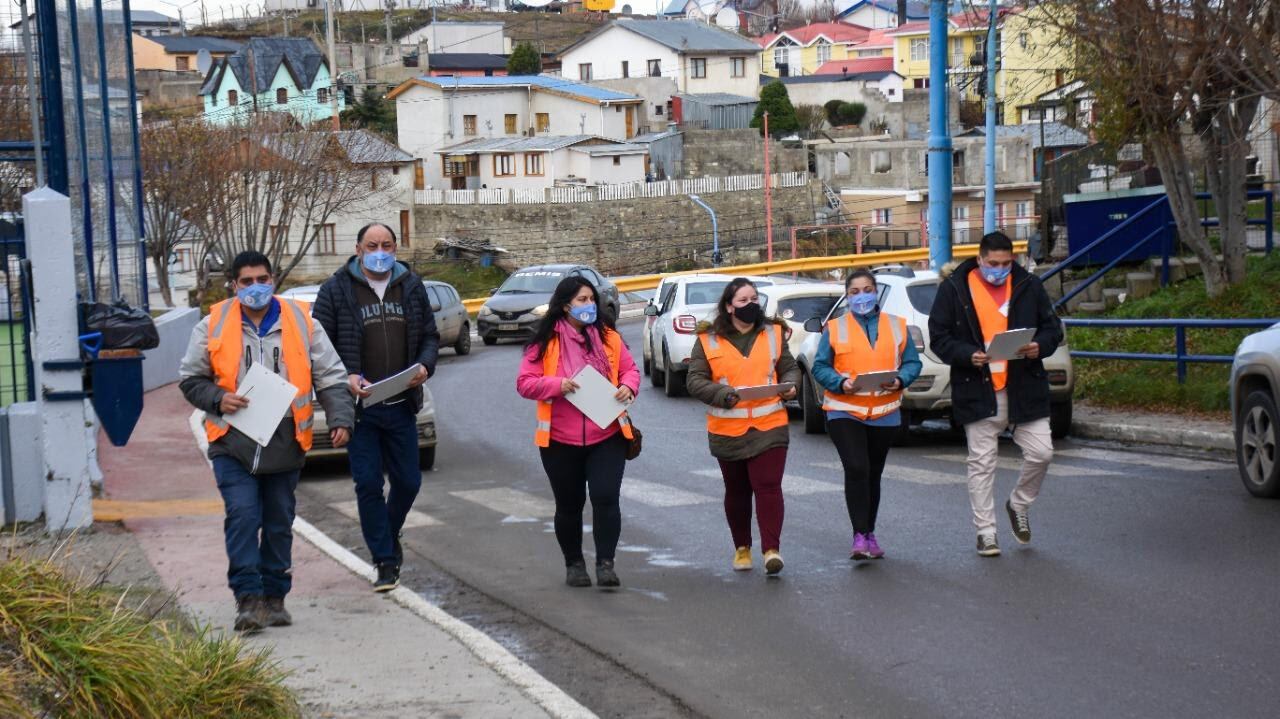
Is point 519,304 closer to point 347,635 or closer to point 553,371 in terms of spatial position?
point 553,371

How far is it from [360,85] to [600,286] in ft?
236

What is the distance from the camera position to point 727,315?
31.9 ft

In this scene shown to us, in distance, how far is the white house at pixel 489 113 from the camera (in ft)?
284

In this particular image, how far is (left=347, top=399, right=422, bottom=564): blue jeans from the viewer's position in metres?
9.07

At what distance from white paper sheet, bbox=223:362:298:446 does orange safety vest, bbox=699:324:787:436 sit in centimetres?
268

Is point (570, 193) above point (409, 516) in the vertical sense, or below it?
above

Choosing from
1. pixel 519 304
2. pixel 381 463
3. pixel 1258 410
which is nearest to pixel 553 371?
pixel 381 463

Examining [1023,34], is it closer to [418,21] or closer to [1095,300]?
[1095,300]

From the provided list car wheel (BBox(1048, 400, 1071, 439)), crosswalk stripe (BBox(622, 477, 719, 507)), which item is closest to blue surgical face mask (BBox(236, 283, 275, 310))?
crosswalk stripe (BBox(622, 477, 719, 507))

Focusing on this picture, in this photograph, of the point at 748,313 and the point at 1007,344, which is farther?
the point at 1007,344

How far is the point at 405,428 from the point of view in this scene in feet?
30.2

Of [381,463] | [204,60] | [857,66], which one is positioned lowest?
[381,463]

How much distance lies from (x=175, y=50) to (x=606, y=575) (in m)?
120

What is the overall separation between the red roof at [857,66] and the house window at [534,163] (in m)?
42.1
